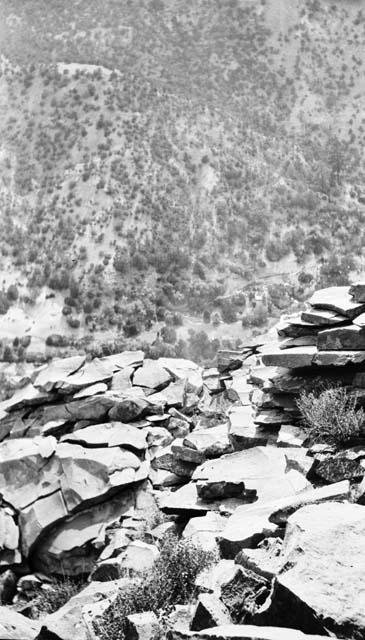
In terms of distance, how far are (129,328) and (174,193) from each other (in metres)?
13.1

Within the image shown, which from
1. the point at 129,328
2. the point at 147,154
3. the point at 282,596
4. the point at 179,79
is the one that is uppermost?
the point at 179,79

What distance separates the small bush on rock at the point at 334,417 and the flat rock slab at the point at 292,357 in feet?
2.42

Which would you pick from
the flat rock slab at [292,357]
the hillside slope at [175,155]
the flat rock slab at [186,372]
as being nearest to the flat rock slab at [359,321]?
the flat rock slab at [292,357]

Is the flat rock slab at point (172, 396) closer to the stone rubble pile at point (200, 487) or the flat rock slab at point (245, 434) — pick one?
the stone rubble pile at point (200, 487)

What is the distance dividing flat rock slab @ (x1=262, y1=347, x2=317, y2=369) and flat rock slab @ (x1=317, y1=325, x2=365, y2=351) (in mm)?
216

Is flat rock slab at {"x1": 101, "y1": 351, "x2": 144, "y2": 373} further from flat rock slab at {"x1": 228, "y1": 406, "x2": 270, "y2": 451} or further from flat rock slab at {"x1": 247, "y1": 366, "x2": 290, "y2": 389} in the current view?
flat rock slab at {"x1": 228, "y1": 406, "x2": 270, "y2": 451}

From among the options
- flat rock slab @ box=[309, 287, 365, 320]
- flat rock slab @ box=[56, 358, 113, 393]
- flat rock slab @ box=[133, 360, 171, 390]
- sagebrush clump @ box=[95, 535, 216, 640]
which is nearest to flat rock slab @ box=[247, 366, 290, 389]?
flat rock slab @ box=[309, 287, 365, 320]

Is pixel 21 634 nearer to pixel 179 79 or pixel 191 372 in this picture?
pixel 191 372

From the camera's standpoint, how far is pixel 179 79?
5128 centimetres

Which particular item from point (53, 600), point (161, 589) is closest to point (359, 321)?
point (161, 589)

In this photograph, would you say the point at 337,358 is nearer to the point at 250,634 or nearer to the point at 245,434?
the point at 245,434

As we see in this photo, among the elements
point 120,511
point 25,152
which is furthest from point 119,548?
point 25,152

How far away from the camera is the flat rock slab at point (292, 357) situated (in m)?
10.2

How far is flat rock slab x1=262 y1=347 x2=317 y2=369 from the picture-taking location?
10.2m
